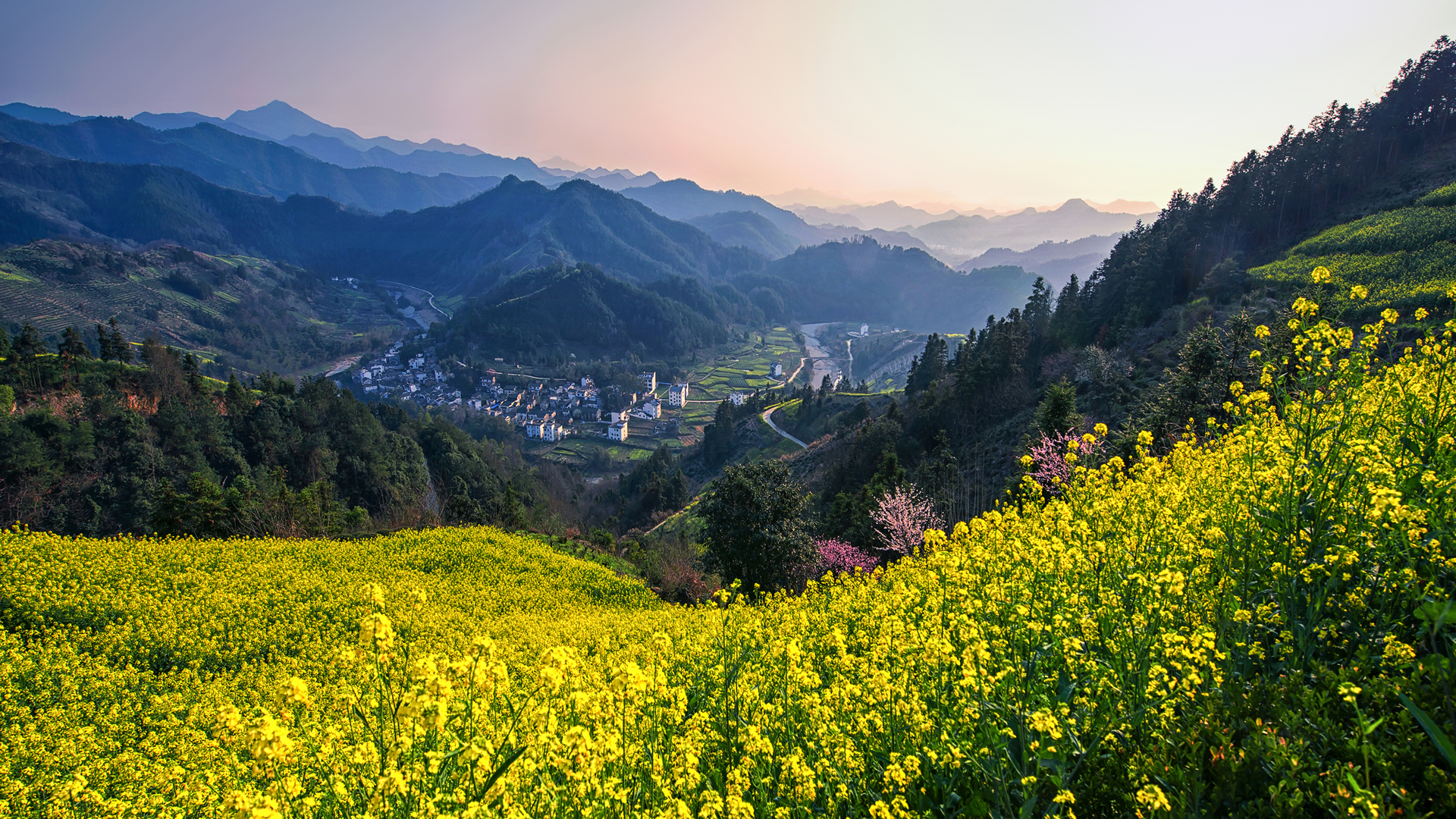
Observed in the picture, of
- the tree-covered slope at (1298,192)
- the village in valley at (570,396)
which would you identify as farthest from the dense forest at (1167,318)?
the village in valley at (570,396)

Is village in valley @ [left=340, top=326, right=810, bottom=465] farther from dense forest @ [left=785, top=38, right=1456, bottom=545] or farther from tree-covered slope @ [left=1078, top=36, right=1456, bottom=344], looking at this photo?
tree-covered slope @ [left=1078, top=36, right=1456, bottom=344]

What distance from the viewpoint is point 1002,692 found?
461 centimetres

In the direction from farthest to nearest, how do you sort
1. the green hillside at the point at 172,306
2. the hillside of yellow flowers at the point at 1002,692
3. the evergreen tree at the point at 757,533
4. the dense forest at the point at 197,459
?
the green hillside at the point at 172,306 → the dense forest at the point at 197,459 → the evergreen tree at the point at 757,533 → the hillside of yellow flowers at the point at 1002,692

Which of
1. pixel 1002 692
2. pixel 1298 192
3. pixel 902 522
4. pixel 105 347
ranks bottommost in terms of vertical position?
pixel 902 522

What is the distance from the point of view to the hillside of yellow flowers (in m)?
3.36

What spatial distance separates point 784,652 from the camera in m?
6.36

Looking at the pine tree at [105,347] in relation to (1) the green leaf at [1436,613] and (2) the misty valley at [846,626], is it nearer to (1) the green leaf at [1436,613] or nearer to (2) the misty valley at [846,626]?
(2) the misty valley at [846,626]

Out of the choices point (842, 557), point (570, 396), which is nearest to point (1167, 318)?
point (842, 557)

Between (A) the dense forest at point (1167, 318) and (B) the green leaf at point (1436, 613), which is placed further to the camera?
(A) the dense forest at point (1167, 318)

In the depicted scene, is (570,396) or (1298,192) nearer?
(1298,192)

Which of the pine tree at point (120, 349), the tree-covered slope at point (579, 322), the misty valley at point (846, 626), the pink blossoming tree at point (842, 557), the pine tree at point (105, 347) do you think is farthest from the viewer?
the tree-covered slope at point (579, 322)

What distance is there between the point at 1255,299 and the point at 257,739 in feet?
172

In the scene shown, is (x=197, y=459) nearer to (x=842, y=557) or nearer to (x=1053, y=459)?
(x=842, y=557)

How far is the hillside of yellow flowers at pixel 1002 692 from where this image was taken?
132 inches
